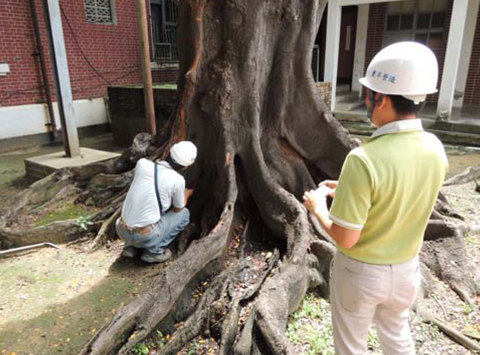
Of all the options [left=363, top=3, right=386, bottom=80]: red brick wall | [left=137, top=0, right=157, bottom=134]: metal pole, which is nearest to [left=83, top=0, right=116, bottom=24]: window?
[left=137, top=0, right=157, bottom=134]: metal pole

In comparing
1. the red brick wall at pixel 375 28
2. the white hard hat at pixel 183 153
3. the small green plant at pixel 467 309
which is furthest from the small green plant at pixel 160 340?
the red brick wall at pixel 375 28

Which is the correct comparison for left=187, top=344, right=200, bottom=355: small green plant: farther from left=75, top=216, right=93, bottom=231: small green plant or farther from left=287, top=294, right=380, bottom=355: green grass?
left=75, top=216, right=93, bottom=231: small green plant

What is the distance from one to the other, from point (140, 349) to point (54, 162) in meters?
5.30

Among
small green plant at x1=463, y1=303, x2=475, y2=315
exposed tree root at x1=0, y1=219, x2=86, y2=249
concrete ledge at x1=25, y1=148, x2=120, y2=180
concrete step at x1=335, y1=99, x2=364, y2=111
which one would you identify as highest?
concrete step at x1=335, y1=99, x2=364, y2=111

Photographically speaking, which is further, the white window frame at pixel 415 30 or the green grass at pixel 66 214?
the white window frame at pixel 415 30

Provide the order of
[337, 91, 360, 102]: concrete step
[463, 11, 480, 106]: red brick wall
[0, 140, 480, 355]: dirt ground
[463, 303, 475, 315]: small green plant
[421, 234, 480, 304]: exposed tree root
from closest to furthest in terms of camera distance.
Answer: [0, 140, 480, 355]: dirt ground → [463, 303, 475, 315]: small green plant → [421, 234, 480, 304]: exposed tree root → [463, 11, 480, 106]: red brick wall → [337, 91, 360, 102]: concrete step

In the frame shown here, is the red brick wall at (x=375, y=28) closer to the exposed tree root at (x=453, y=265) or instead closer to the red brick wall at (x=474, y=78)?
the red brick wall at (x=474, y=78)

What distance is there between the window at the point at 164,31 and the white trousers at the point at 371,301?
511 inches

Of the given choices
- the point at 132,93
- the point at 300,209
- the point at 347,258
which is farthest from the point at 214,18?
the point at 132,93

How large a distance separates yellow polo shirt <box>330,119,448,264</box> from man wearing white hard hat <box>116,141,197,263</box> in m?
2.42

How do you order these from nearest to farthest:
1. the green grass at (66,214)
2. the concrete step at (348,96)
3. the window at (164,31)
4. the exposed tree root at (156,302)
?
the exposed tree root at (156,302) → the green grass at (66,214) → the window at (164,31) → the concrete step at (348,96)

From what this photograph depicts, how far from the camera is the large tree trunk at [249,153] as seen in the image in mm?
3539

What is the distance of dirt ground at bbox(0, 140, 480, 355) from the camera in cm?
315

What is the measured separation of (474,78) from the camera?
12586 mm
